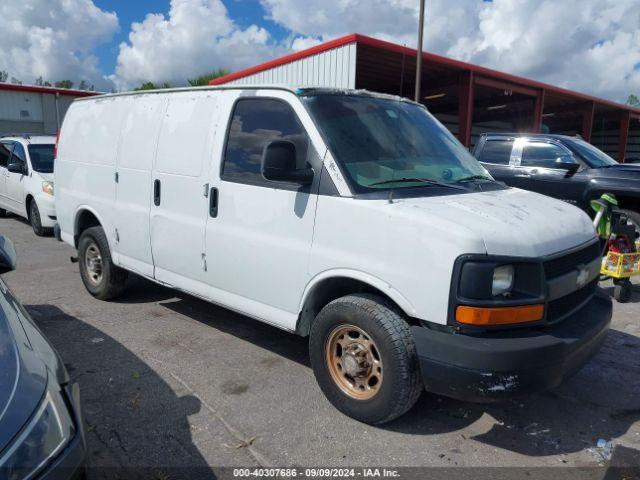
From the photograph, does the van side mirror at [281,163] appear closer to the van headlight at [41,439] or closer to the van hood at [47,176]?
the van headlight at [41,439]

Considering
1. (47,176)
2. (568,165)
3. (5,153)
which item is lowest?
(47,176)

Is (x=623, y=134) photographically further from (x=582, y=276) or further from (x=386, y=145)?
(x=386, y=145)

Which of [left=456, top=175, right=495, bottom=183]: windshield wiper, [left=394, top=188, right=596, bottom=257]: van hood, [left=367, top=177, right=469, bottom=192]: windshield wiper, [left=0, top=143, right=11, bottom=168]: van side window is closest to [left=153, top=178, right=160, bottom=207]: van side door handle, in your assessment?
[left=367, top=177, right=469, bottom=192]: windshield wiper

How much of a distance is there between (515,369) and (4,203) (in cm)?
1145

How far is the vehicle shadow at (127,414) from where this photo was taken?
283cm

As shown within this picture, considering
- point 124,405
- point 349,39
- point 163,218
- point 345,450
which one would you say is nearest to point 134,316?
point 163,218

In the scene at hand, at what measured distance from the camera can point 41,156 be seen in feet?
32.3

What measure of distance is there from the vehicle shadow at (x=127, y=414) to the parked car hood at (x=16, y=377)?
48 centimetres

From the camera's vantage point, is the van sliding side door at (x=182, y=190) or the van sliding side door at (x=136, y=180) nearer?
the van sliding side door at (x=182, y=190)

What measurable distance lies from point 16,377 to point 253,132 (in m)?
2.38

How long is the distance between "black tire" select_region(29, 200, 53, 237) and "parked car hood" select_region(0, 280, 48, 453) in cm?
751

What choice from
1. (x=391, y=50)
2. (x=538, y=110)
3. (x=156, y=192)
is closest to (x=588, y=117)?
(x=538, y=110)

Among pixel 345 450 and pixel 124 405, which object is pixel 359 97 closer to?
pixel 345 450

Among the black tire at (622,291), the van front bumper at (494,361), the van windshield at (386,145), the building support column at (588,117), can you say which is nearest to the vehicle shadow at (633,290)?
the black tire at (622,291)
